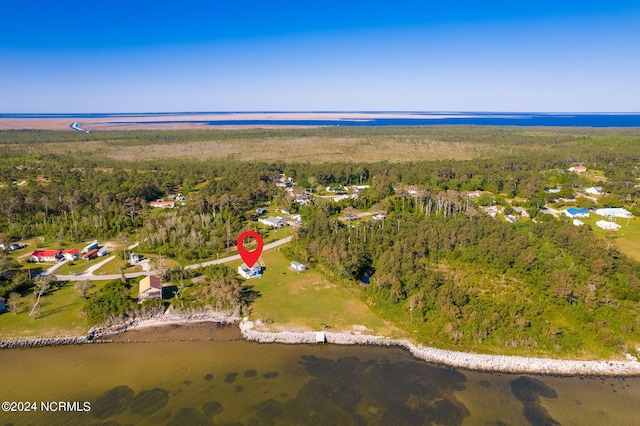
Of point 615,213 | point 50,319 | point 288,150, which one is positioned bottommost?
point 50,319

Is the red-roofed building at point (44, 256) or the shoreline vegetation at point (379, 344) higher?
the red-roofed building at point (44, 256)

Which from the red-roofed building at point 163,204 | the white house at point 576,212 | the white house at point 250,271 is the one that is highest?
the red-roofed building at point 163,204

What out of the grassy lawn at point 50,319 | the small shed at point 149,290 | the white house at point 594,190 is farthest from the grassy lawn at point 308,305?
the white house at point 594,190

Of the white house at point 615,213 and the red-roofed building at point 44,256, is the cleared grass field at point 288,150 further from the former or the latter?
the red-roofed building at point 44,256

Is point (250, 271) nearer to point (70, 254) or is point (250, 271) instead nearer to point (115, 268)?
point (115, 268)

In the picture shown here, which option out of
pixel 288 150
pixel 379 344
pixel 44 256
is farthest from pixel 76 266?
pixel 288 150

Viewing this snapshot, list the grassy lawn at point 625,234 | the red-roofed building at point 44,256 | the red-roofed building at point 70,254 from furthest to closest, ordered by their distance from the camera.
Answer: the grassy lawn at point 625,234 → the red-roofed building at point 70,254 → the red-roofed building at point 44,256
